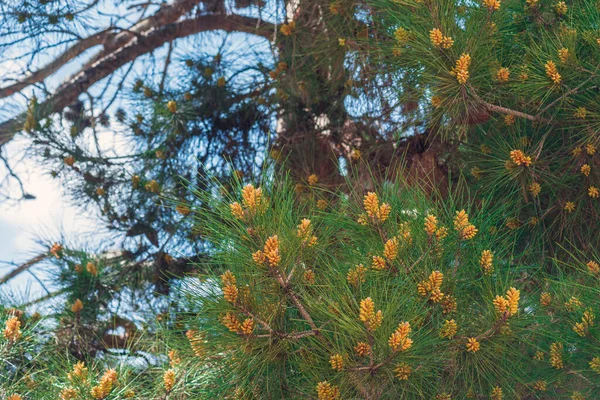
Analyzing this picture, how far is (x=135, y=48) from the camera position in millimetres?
2949

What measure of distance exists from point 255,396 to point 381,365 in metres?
0.22

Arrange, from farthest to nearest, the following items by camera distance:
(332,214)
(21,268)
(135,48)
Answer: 1. (135,48)
2. (21,268)
3. (332,214)

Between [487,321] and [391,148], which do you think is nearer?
[487,321]

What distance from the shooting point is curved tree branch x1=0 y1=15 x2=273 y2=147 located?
9.09ft

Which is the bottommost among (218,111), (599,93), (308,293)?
(308,293)

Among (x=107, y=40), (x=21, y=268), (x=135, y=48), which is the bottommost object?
(x=21, y=268)

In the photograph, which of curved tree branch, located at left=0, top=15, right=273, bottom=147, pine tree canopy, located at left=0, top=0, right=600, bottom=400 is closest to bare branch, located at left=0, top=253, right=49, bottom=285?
pine tree canopy, located at left=0, top=0, right=600, bottom=400

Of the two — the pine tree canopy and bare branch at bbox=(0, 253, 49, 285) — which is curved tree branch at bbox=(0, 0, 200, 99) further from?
bare branch at bbox=(0, 253, 49, 285)

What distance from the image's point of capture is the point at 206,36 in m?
2.83

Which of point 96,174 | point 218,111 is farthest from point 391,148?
point 96,174

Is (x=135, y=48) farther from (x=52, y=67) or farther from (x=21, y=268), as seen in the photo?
(x=21, y=268)

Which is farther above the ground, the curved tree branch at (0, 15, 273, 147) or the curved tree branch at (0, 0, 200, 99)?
the curved tree branch at (0, 0, 200, 99)

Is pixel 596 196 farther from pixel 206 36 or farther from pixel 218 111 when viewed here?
pixel 206 36

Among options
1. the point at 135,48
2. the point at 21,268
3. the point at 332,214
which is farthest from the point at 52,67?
the point at 332,214
